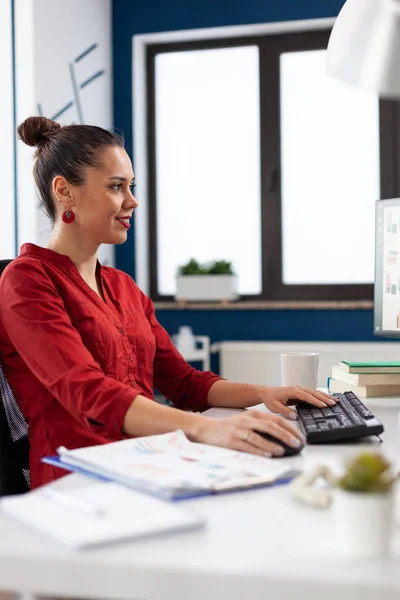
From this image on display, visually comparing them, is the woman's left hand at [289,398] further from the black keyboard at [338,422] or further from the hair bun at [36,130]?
the hair bun at [36,130]

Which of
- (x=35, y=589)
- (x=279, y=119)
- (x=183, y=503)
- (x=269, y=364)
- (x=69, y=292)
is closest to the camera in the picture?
(x=35, y=589)

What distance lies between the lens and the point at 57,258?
1637mm

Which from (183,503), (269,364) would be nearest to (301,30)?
(269,364)

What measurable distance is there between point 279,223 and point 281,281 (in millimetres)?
310

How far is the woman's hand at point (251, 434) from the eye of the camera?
109 cm

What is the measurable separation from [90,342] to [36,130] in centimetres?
52

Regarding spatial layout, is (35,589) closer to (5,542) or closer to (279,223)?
(5,542)

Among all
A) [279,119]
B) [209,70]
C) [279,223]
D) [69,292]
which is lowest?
[69,292]

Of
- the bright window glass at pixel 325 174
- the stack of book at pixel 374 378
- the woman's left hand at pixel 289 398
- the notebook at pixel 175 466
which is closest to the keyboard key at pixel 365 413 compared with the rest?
the woman's left hand at pixel 289 398

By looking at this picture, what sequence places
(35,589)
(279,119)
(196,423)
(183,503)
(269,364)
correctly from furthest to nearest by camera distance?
1. (279,119)
2. (269,364)
3. (196,423)
4. (183,503)
5. (35,589)

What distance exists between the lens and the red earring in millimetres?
1714

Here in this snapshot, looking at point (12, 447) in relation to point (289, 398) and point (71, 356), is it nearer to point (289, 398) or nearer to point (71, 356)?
point (71, 356)

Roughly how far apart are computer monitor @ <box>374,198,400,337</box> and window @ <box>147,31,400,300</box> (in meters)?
2.29

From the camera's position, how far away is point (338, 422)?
4.14ft
